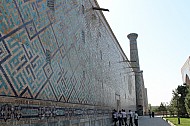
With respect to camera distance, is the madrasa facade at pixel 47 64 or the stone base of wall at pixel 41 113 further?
the madrasa facade at pixel 47 64

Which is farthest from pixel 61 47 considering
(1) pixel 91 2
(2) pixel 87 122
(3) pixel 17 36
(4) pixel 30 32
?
(1) pixel 91 2

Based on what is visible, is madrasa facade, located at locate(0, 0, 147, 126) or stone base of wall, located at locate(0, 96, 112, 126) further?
madrasa facade, located at locate(0, 0, 147, 126)

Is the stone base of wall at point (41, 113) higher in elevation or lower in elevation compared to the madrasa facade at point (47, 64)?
lower

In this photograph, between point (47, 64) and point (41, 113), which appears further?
point (47, 64)

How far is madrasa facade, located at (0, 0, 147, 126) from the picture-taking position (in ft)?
10.7

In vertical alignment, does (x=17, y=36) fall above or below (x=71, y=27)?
below

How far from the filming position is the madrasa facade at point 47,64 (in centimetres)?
327

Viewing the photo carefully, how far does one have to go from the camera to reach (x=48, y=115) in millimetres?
4398

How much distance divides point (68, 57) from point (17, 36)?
2.30 metres

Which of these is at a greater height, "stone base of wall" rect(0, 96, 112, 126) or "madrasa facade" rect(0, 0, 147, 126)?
"madrasa facade" rect(0, 0, 147, 126)

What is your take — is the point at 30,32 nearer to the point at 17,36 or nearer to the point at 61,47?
the point at 17,36

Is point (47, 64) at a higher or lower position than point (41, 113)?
higher

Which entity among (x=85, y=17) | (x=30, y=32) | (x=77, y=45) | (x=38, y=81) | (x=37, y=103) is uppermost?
(x=85, y=17)

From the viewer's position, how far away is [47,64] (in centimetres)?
449
